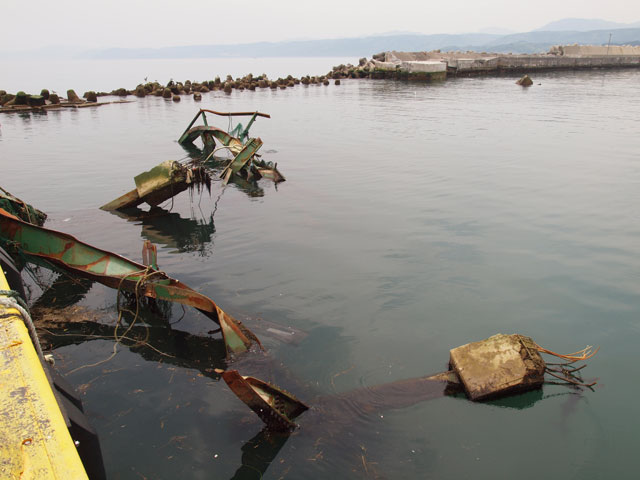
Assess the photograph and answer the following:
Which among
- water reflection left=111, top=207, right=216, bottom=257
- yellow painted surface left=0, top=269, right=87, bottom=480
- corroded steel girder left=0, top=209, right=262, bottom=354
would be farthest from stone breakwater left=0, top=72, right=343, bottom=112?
yellow painted surface left=0, top=269, right=87, bottom=480

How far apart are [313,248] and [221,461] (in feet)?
20.0

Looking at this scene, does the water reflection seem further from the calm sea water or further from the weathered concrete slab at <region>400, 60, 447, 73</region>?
the weathered concrete slab at <region>400, 60, 447, 73</region>

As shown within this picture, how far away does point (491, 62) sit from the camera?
76.7 meters

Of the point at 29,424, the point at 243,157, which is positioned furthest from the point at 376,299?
the point at 243,157

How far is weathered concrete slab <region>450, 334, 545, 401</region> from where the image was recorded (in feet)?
18.7

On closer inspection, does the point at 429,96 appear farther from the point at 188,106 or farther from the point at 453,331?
the point at 453,331

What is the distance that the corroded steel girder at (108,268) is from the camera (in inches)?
256

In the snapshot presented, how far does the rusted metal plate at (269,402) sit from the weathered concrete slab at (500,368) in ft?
7.36

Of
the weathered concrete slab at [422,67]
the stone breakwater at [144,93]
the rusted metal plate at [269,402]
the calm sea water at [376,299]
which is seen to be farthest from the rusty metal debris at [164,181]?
the weathered concrete slab at [422,67]

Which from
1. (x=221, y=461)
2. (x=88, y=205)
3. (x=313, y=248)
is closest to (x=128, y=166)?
(x=88, y=205)

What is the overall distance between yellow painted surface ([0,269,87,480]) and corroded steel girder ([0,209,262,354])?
125 inches

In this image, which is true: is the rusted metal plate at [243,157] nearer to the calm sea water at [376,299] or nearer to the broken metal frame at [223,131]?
the calm sea water at [376,299]

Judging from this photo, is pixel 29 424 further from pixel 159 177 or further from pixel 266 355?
pixel 159 177

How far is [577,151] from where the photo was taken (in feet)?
64.2
